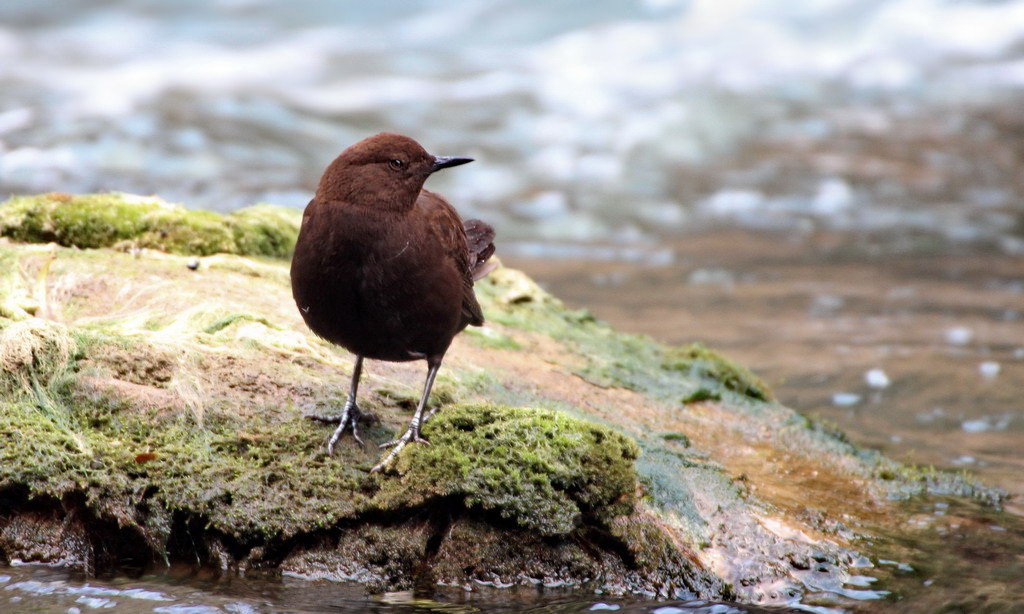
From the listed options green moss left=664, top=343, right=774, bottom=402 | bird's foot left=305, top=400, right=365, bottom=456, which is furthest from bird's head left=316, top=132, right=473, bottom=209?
green moss left=664, top=343, right=774, bottom=402

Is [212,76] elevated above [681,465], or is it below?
above

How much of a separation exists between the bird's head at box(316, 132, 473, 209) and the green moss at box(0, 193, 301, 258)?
186 centimetres

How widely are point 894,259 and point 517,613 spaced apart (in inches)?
375

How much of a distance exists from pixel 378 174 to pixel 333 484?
1.15 metres

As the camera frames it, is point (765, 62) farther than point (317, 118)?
Yes

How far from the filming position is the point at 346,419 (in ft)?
13.3

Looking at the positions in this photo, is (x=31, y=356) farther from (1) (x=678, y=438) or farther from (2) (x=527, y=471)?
(1) (x=678, y=438)

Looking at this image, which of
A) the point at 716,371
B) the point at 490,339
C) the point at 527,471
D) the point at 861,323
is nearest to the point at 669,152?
the point at 861,323

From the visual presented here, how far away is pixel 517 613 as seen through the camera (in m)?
3.58

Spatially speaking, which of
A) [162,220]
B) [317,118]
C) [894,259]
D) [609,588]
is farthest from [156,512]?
[317,118]

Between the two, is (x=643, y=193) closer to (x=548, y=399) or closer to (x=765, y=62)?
(x=765, y=62)

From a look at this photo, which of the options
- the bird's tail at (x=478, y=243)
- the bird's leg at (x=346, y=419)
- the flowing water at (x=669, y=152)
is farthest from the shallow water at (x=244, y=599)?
the bird's tail at (x=478, y=243)

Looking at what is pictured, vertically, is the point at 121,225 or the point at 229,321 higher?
the point at 121,225

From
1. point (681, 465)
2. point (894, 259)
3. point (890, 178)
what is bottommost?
point (681, 465)
